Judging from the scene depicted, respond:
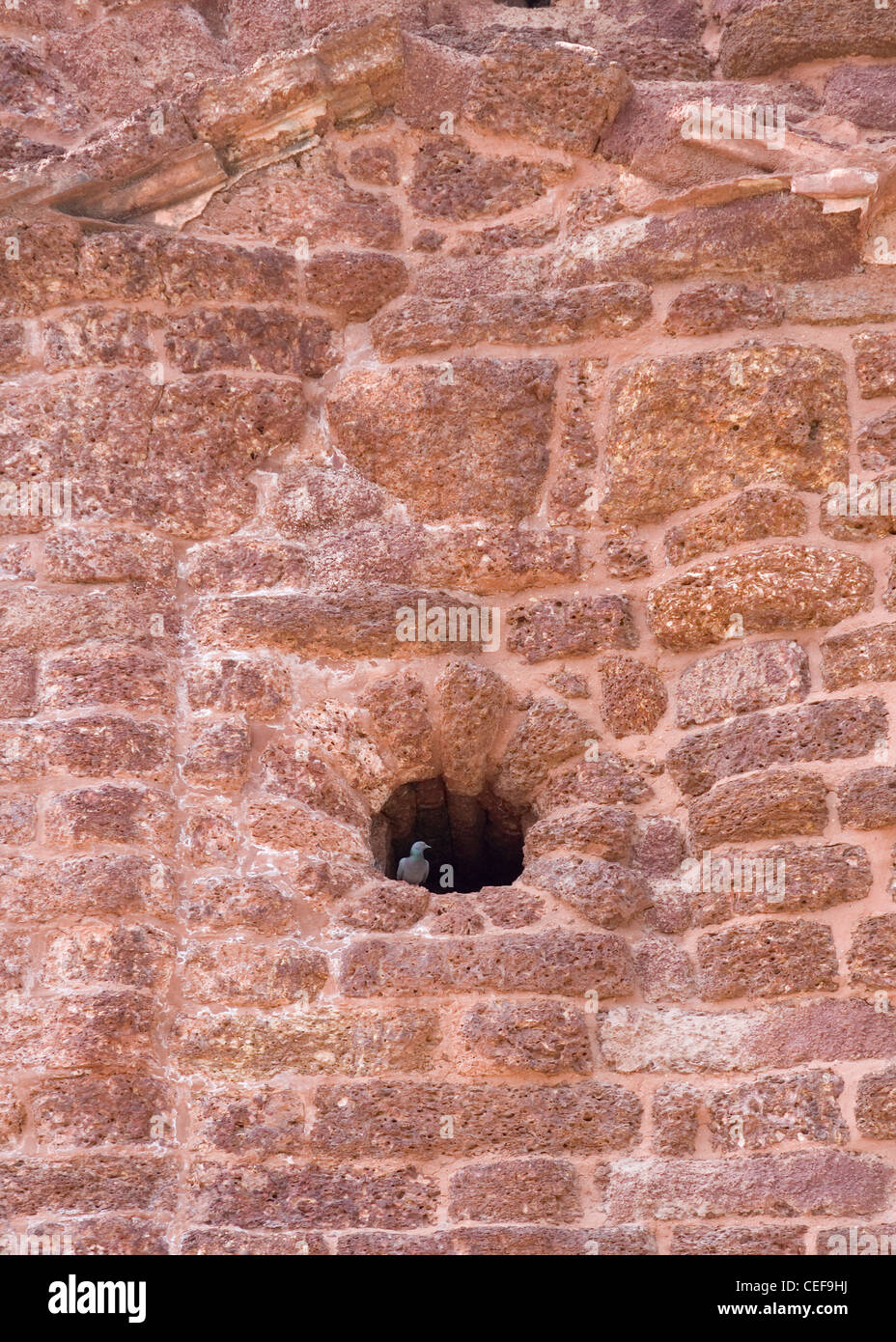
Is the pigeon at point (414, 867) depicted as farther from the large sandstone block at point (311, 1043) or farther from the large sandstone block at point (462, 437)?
the large sandstone block at point (462, 437)

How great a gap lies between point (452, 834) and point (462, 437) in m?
1.01

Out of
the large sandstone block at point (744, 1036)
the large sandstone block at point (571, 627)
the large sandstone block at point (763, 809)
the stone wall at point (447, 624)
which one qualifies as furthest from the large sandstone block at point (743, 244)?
the large sandstone block at point (744, 1036)

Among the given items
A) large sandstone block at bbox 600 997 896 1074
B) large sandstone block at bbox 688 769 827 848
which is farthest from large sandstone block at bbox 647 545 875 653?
large sandstone block at bbox 600 997 896 1074

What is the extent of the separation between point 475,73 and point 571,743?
74.3 inches

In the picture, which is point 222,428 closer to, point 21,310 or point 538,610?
point 21,310

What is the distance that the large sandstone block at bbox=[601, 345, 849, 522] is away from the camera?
503 cm

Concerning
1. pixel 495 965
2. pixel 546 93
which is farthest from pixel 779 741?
pixel 546 93

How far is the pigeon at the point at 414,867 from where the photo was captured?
495 cm

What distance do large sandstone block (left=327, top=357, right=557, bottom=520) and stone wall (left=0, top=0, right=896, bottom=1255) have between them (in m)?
0.01

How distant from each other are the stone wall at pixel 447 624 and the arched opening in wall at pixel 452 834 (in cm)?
1

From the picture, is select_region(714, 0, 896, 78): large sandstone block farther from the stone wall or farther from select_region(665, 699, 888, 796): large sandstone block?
select_region(665, 699, 888, 796): large sandstone block

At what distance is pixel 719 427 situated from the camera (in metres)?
5.09

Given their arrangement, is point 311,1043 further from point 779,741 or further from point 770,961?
point 779,741

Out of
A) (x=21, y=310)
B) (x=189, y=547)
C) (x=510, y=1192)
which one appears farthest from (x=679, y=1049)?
(x=21, y=310)
